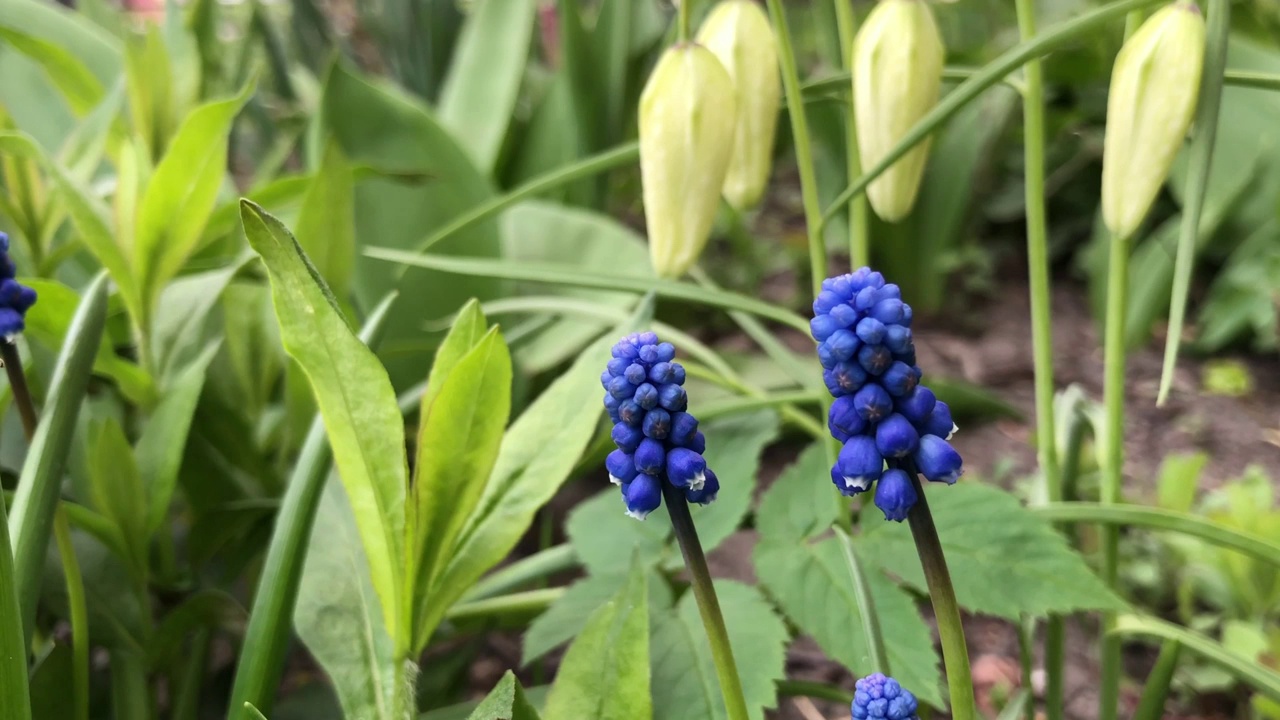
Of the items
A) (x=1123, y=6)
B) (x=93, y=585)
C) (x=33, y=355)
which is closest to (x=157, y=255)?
(x=33, y=355)

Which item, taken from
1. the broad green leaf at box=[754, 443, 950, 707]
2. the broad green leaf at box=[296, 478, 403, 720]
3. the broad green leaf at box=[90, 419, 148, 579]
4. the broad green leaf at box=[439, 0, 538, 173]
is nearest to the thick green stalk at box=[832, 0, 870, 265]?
the broad green leaf at box=[754, 443, 950, 707]

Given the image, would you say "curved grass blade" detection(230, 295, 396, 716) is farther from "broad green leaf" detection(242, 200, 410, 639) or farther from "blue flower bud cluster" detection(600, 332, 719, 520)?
"blue flower bud cluster" detection(600, 332, 719, 520)

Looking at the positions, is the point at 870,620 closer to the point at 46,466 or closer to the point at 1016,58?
the point at 1016,58

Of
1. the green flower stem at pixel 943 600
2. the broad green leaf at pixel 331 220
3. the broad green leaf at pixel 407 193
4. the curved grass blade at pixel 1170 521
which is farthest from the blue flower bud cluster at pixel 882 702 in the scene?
the broad green leaf at pixel 407 193

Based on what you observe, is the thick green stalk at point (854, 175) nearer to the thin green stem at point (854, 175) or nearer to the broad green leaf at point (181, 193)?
the thin green stem at point (854, 175)

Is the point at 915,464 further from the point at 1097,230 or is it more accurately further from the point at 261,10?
the point at 261,10
